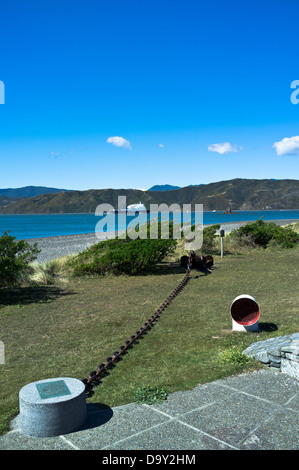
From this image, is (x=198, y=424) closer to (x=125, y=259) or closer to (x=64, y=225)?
(x=125, y=259)

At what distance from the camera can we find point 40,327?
24.2 ft

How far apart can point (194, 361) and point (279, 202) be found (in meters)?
195

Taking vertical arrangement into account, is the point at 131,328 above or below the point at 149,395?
below

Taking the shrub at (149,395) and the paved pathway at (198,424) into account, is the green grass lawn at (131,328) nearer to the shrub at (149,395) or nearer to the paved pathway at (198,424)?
the shrub at (149,395)

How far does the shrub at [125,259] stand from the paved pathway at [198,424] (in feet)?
28.9

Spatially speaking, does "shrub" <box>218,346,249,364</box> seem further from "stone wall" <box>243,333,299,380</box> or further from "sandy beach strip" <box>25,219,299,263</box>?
"sandy beach strip" <box>25,219,299,263</box>

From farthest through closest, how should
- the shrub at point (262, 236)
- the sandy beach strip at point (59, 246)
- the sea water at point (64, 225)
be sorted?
the sea water at point (64, 225), the sandy beach strip at point (59, 246), the shrub at point (262, 236)

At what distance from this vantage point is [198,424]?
3.42 m

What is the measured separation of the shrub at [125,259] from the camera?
42.1 feet

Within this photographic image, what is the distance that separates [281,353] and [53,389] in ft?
8.47

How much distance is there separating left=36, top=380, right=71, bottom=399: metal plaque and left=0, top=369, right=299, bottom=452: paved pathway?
33 centimetres

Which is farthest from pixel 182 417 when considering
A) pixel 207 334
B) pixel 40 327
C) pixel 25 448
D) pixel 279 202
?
pixel 279 202

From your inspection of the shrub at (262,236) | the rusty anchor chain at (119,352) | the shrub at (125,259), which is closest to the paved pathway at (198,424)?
the rusty anchor chain at (119,352)

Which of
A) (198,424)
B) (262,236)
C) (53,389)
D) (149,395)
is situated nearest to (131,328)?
(149,395)
